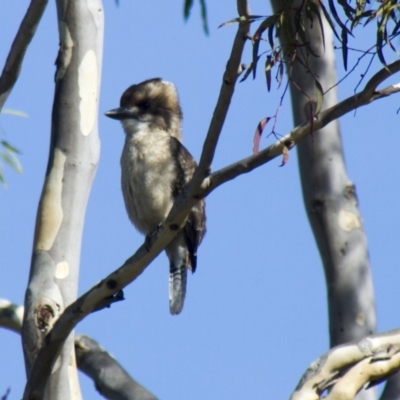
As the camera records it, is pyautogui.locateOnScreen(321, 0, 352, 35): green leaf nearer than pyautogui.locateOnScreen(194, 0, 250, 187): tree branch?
No

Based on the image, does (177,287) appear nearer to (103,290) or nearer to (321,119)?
(103,290)

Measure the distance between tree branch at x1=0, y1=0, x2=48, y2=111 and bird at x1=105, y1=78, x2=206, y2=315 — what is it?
3.14 ft

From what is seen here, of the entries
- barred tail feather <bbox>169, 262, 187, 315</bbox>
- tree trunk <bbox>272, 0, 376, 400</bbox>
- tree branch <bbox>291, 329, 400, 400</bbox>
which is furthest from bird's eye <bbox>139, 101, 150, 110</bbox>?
tree branch <bbox>291, 329, 400, 400</bbox>

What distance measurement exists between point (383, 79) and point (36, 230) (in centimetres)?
119

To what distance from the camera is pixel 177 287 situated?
428 centimetres

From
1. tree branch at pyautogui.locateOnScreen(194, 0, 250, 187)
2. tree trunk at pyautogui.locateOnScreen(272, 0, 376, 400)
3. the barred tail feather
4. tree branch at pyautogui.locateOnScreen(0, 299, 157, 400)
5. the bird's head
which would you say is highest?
the bird's head

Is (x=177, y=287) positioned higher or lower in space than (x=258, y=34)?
lower

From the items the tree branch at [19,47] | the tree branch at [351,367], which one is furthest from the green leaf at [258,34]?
the tree branch at [19,47]

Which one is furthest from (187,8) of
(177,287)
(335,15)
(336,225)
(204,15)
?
(177,287)

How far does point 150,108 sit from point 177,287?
85 cm

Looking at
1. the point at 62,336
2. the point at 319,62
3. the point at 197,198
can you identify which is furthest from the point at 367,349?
the point at 319,62

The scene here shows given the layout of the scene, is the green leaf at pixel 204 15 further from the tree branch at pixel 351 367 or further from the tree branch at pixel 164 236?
the tree branch at pixel 351 367

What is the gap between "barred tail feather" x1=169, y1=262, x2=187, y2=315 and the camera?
4.26 meters

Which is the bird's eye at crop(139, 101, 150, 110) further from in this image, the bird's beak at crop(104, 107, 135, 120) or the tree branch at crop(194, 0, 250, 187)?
the tree branch at crop(194, 0, 250, 187)
